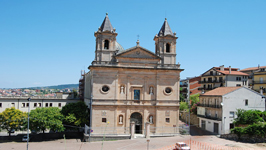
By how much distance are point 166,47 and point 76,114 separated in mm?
20582

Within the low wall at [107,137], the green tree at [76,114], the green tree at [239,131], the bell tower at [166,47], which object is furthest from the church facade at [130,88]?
the green tree at [239,131]

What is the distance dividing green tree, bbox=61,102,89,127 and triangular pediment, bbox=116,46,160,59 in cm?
1189

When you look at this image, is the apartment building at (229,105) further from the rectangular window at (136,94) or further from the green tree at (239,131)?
the rectangular window at (136,94)

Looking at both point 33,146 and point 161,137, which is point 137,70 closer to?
point 161,137

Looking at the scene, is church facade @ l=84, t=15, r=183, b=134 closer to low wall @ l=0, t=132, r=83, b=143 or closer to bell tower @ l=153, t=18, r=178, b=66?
bell tower @ l=153, t=18, r=178, b=66

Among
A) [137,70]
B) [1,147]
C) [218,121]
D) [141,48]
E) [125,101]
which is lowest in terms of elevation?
[1,147]

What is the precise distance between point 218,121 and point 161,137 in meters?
11.4

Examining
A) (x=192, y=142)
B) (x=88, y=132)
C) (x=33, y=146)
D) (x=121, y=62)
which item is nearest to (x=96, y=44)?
(x=121, y=62)

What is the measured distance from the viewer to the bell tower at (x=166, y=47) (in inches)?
1752

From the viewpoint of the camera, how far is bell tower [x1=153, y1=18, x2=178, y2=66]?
44.5 metres

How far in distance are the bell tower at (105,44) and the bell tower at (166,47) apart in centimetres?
847

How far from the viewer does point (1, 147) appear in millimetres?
35875

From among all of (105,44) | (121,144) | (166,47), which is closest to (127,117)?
(121,144)

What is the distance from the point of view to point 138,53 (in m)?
43.0
